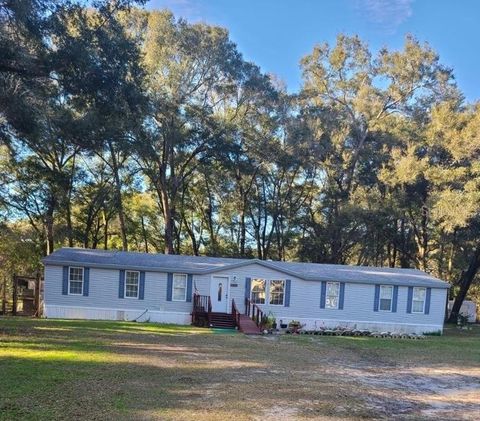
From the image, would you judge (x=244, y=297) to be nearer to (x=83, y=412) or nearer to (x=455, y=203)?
(x=455, y=203)

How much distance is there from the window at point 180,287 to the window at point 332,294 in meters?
7.06

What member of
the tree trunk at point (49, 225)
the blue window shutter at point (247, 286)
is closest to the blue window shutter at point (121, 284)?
the blue window shutter at point (247, 286)

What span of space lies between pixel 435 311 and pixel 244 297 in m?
9.85

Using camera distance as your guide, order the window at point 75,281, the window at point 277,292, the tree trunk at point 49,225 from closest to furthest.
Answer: the window at point 75,281, the window at point 277,292, the tree trunk at point 49,225

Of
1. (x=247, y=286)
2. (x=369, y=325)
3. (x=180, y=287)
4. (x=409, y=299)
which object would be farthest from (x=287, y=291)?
(x=409, y=299)

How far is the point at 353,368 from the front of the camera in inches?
474

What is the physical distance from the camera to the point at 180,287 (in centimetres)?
2211

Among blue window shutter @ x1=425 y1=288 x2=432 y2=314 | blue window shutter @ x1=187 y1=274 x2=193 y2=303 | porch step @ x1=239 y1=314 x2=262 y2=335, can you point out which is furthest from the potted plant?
Result: blue window shutter @ x1=425 y1=288 x2=432 y2=314

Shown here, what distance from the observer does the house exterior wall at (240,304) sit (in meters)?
21.7

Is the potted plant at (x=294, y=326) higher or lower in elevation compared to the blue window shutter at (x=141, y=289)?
lower

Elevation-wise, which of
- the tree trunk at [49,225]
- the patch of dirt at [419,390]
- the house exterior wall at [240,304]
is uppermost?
the tree trunk at [49,225]

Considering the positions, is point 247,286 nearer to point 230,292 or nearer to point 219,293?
point 230,292

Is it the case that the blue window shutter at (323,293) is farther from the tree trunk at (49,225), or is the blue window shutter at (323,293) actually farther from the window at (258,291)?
the tree trunk at (49,225)

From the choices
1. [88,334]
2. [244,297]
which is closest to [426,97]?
[244,297]
